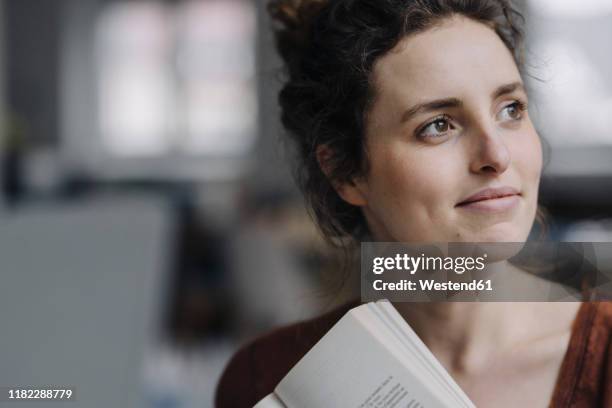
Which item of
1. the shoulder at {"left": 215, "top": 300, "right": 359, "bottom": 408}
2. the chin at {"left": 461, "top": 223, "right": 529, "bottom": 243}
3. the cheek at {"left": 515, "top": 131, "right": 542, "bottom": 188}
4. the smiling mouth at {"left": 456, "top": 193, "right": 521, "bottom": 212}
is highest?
the cheek at {"left": 515, "top": 131, "right": 542, "bottom": 188}

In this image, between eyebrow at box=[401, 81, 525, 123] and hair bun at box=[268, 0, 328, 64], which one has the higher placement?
hair bun at box=[268, 0, 328, 64]

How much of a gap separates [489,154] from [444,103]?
4 cm

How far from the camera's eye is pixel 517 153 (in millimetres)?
419

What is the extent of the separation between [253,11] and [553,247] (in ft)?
13.6

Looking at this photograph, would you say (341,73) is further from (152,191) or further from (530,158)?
(152,191)

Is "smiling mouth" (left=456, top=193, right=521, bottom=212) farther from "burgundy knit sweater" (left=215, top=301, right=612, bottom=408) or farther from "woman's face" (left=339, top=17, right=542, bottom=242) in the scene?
"burgundy knit sweater" (left=215, top=301, right=612, bottom=408)

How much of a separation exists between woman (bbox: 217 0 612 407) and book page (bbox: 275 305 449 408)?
0.04 metres

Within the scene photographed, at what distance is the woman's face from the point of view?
412 mm

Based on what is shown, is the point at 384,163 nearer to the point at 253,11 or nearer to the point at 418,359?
the point at 418,359

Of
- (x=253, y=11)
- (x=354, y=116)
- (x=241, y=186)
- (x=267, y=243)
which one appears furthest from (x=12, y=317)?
(x=253, y=11)

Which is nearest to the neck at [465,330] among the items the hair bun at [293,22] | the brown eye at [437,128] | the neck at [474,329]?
the neck at [474,329]

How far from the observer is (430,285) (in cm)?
43

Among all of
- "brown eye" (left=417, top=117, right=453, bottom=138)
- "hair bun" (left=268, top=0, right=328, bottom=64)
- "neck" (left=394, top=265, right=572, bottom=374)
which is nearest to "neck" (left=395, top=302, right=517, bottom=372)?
"neck" (left=394, top=265, right=572, bottom=374)

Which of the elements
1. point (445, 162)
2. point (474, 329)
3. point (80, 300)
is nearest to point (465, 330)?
point (474, 329)
